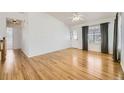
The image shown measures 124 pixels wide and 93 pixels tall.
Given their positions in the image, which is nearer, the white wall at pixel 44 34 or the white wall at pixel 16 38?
the white wall at pixel 44 34

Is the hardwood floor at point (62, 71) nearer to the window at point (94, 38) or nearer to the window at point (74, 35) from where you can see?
the window at point (94, 38)

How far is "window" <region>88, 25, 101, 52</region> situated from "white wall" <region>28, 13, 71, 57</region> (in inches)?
80.4

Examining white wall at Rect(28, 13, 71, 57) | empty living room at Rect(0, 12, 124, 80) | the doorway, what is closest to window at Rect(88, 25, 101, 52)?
empty living room at Rect(0, 12, 124, 80)

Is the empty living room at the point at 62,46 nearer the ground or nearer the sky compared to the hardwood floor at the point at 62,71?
nearer the sky

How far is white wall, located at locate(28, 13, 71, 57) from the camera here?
6672mm

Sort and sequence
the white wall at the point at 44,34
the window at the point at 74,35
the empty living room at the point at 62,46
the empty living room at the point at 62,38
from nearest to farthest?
the empty living room at the point at 62,46, the empty living room at the point at 62,38, the white wall at the point at 44,34, the window at the point at 74,35

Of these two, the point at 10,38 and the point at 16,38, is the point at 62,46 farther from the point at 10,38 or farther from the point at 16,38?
the point at 10,38

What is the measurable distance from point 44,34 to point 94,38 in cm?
325

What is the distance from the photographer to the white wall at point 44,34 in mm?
6672

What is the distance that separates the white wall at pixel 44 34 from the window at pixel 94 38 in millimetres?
2043

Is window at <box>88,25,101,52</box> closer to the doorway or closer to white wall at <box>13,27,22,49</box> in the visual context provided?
white wall at <box>13,27,22,49</box>

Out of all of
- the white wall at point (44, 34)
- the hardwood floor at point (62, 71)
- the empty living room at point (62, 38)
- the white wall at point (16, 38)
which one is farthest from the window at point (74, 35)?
the hardwood floor at point (62, 71)
